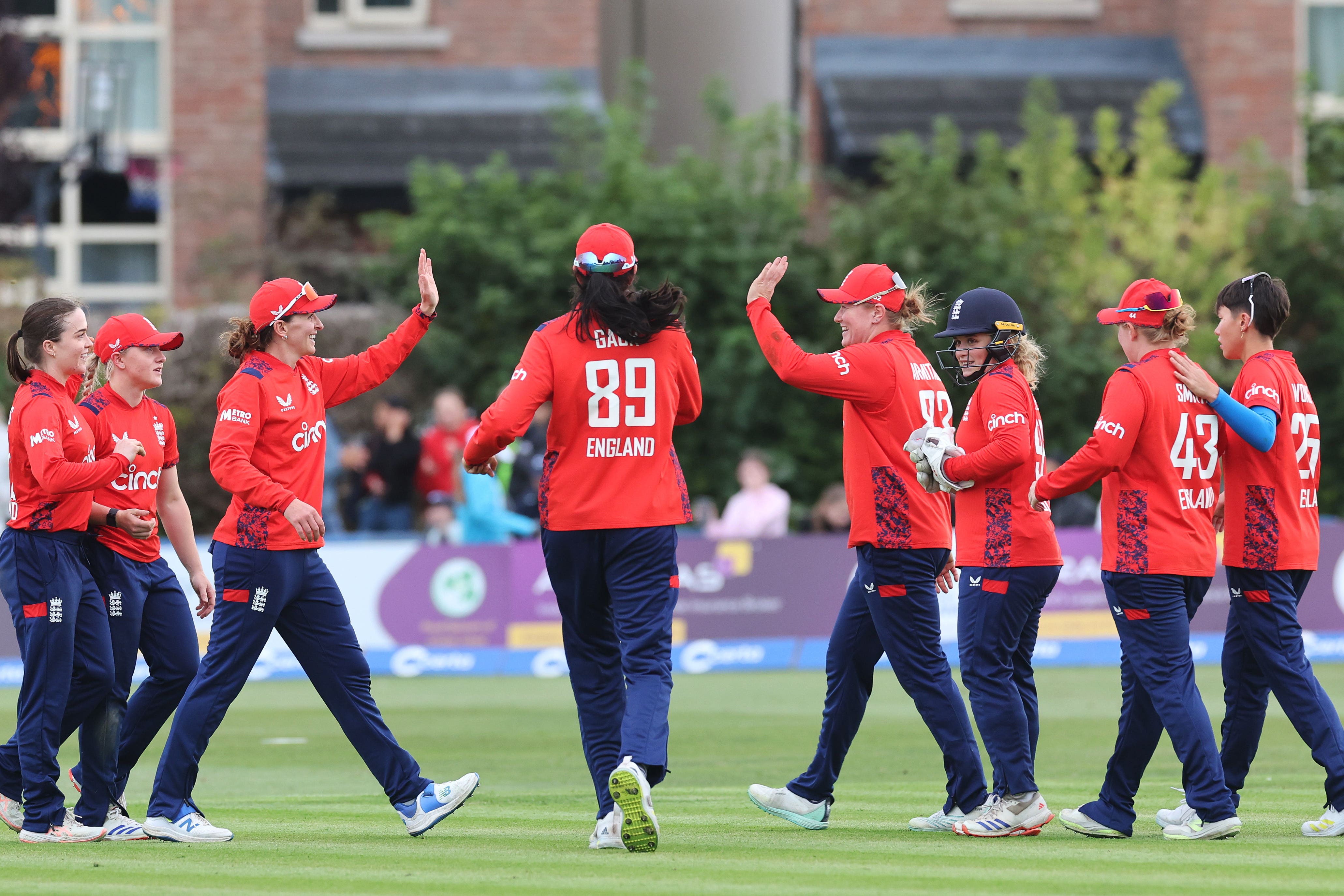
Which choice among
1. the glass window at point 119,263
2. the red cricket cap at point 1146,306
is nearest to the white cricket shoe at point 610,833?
the red cricket cap at point 1146,306

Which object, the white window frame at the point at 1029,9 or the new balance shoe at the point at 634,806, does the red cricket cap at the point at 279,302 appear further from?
the white window frame at the point at 1029,9

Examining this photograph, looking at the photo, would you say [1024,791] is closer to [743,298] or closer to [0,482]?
[0,482]

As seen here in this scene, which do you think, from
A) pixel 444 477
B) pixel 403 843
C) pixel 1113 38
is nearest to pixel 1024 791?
pixel 403 843

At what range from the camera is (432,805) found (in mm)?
6520

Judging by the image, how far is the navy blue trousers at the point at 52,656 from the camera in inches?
A: 256

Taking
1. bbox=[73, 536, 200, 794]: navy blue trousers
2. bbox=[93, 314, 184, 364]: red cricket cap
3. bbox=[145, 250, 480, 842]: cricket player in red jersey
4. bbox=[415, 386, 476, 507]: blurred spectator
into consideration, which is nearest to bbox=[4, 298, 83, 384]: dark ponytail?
bbox=[93, 314, 184, 364]: red cricket cap

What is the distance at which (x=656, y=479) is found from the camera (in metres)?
6.35

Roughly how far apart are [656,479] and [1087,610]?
943 cm

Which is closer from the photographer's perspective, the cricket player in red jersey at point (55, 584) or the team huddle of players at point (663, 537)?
the team huddle of players at point (663, 537)

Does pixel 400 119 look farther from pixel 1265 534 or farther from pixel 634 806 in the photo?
pixel 634 806

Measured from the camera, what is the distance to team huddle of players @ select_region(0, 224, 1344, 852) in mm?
6340

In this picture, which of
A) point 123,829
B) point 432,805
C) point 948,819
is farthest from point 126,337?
point 948,819

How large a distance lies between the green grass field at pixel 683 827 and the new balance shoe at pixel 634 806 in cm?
9

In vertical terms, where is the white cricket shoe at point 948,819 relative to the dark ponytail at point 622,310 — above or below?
below
